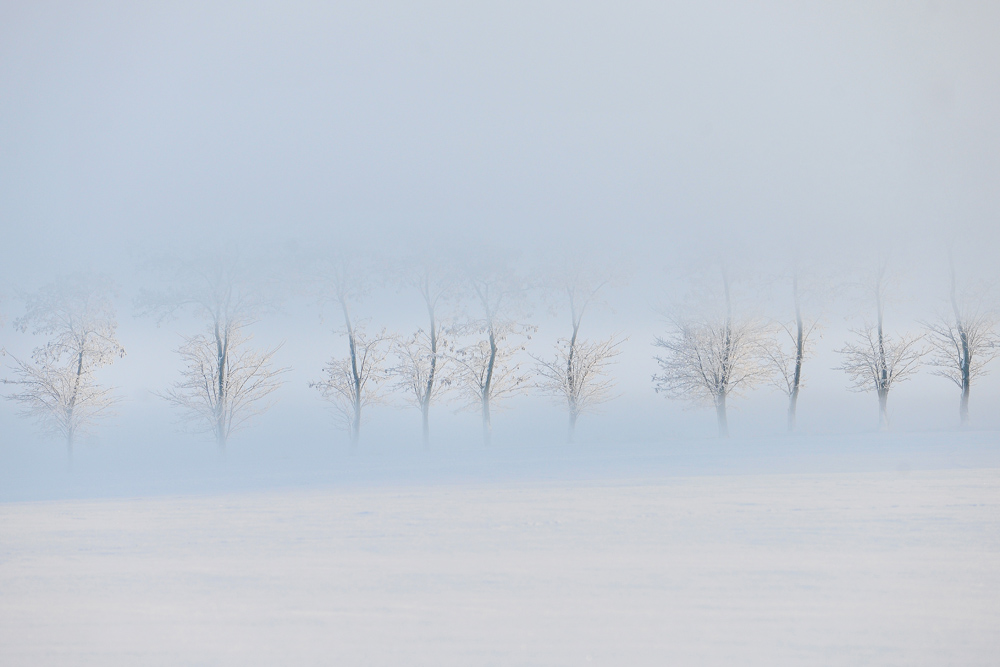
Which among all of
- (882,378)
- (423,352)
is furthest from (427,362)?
(882,378)

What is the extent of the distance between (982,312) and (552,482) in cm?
2586

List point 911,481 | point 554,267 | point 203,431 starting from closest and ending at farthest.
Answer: point 911,481 → point 203,431 → point 554,267

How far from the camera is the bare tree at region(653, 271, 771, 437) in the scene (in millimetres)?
30906

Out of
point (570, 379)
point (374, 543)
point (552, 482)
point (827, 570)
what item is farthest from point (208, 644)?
point (570, 379)

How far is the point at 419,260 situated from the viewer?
32.6 m

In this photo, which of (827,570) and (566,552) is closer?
(827,570)

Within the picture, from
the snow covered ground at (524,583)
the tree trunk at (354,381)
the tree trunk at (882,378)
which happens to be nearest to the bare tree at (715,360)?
the tree trunk at (882,378)

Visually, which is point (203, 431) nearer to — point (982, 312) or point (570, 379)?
point (570, 379)

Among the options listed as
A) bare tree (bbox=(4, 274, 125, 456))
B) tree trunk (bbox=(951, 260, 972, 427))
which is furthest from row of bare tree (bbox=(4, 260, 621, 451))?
tree trunk (bbox=(951, 260, 972, 427))

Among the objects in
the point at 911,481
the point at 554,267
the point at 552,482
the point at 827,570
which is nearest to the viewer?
the point at 827,570

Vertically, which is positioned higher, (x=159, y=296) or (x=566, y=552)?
(x=159, y=296)

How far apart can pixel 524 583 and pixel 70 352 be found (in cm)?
3020

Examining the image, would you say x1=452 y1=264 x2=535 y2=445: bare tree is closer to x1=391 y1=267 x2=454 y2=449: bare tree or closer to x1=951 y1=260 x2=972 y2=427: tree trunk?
x1=391 y1=267 x2=454 y2=449: bare tree

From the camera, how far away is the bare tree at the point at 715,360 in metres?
30.9
